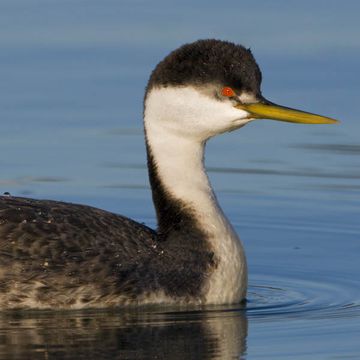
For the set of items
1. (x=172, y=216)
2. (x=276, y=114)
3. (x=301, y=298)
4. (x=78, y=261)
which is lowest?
(x=301, y=298)

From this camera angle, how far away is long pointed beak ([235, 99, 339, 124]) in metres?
15.4

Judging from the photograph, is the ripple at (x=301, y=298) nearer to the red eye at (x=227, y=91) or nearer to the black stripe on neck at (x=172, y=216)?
the black stripe on neck at (x=172, y=216)

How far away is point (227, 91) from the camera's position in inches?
601

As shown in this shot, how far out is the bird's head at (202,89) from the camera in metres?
15.2

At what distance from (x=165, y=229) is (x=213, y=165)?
3.93 m

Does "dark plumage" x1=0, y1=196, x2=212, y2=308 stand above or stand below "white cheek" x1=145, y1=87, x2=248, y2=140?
below

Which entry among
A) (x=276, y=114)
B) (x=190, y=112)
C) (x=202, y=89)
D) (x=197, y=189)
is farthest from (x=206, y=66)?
(x=197, y=189)

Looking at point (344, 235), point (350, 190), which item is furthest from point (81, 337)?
point (350, 190)

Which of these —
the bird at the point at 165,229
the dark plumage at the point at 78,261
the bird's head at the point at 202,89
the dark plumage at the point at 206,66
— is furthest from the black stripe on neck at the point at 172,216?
the dark plumage at the point at 206,66

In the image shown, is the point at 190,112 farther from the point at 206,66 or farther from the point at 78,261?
the point at 78,261

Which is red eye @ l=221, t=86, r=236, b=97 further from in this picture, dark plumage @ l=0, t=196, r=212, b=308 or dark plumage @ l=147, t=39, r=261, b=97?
dark plumage @ l=0, t=196, r=212, b=308

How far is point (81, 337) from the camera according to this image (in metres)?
13.9

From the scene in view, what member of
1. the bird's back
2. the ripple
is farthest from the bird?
the ripple

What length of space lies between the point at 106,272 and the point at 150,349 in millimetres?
1302
